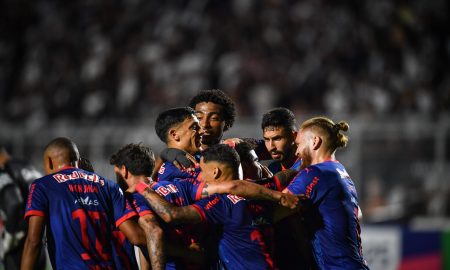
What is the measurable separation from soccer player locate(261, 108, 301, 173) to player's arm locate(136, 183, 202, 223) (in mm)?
1556

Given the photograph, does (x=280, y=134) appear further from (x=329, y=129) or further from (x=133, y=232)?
(x=133, y=232)

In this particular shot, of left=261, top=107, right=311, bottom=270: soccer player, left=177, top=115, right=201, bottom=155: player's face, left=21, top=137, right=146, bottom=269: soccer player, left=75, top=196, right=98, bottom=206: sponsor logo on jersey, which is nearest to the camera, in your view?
left=21, top=137, right=146, bottom=269: soccer player

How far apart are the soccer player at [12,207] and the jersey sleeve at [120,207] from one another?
2454 millimetres

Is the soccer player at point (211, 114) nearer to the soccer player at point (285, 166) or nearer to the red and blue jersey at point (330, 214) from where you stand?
the soccer player at point (285, 166)

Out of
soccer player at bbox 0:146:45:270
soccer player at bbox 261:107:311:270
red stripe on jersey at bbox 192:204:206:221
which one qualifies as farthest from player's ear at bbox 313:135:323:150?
soccer player at bbox 0:146:45:270

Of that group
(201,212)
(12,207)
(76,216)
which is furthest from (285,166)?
(12,207)

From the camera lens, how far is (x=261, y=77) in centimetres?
1528

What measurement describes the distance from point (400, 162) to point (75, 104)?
7.06 m

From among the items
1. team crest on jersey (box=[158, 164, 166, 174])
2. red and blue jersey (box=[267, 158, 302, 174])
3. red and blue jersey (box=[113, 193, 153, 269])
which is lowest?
red and blue jersey (box=[113, 193, 153, 269])

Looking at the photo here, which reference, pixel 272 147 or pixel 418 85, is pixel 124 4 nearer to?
pixel 418 85

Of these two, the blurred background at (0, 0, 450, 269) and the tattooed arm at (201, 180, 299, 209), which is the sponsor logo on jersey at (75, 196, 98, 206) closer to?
the tattooed arm at (201, 180, 299, 209)

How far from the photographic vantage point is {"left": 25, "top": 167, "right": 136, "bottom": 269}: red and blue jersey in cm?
569

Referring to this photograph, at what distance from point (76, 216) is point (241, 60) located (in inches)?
411

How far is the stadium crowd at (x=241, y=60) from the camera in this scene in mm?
14617
